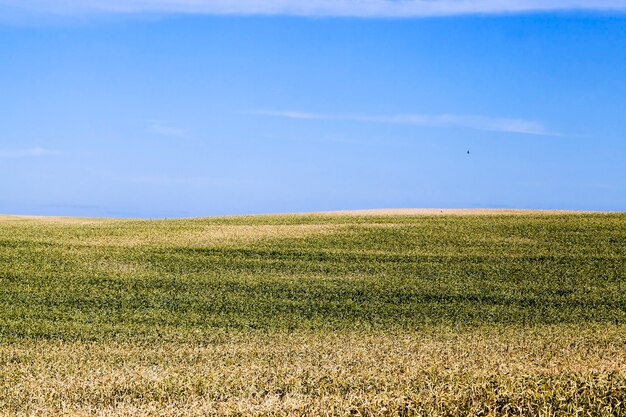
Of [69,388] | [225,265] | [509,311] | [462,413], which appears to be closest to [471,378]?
[462,413]

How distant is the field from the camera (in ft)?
18.8

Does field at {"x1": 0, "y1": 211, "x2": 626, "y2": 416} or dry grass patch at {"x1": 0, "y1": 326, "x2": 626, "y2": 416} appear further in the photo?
field at {"x1": 0, "y1": 211, "x2": 626, "y2": 416}

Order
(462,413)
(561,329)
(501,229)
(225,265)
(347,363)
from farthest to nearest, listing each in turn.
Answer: (501,229), (225,265), (561,329), (347,363), (462,413)

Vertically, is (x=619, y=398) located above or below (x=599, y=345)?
above

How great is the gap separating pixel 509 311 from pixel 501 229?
1051cm

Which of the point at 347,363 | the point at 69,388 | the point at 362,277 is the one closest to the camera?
the point at 69,388

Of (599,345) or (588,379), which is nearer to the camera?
(588,379)

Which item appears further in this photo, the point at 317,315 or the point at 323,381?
the point at 317,315

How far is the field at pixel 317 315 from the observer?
5.73 metres

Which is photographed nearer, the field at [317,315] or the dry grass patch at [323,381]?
the dry grass patch at [323,381]

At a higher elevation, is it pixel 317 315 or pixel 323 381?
pixel 323 381

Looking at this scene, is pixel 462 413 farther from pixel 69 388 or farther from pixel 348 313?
pixel 348 313

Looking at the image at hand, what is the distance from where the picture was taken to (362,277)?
1834 cm

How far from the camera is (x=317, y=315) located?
14.6 metres
